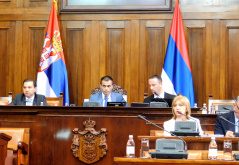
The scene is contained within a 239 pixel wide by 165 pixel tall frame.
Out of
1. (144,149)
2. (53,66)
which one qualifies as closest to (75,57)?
(53,66)

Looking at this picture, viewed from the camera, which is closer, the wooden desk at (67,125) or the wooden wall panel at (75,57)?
the wooden desk at (67,125)

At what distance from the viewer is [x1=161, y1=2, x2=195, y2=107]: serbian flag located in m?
8.41

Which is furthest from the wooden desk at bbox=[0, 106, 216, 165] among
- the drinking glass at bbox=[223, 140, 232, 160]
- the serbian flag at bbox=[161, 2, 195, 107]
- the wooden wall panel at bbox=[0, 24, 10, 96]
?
the wooden wall panel at bbox=[0, 24, 10, 96]

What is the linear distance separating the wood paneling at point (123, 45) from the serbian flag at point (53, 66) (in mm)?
285

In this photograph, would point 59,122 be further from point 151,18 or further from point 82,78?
point 151,18

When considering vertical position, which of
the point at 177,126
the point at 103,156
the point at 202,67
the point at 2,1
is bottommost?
the point at 103,156

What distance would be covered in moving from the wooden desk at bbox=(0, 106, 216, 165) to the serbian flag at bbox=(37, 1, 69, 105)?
2480 mm

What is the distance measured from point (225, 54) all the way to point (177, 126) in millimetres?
4230

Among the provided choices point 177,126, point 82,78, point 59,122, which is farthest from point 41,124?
point 82,78

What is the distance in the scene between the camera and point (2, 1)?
893 centimetres

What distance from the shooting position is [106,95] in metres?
7.57

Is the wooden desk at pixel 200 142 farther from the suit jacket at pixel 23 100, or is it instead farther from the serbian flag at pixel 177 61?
the serbian flag at pixel 177 61

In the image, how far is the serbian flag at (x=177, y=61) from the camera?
8414 mm

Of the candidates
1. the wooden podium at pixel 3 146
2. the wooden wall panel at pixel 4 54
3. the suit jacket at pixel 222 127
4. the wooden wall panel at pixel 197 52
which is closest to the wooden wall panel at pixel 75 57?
the wooden wall panel at pixel 4 54
